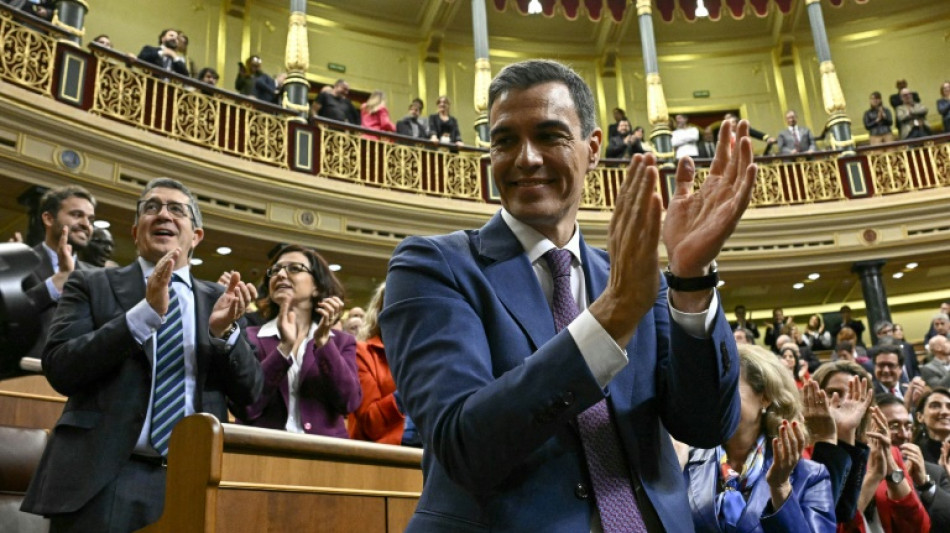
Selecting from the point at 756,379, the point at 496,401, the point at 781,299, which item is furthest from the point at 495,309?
the point at 781,299

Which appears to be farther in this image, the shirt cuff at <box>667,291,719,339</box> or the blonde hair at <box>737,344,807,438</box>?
the blonde hair at <box>737,344,807,438</box>

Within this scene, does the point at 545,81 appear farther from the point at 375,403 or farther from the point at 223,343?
the point at 375,403

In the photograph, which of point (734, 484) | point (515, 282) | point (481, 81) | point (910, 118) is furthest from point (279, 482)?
point (910, 118)

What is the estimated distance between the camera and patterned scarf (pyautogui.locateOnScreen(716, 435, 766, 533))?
2.02m

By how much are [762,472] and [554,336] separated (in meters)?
1.26

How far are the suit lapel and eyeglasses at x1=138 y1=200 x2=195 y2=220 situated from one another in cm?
128

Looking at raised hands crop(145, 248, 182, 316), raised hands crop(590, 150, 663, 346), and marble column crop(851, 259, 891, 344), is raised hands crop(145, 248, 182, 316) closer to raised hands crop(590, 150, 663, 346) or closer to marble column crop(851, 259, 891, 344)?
raised hands crop(590, 150, 663, 346)

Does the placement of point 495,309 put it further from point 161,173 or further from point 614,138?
point 614,138

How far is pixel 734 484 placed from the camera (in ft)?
6.89

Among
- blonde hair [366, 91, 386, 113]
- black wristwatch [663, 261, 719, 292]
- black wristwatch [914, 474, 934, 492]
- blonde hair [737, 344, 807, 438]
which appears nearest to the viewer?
black wristwatch [663, 261, 719, 292]

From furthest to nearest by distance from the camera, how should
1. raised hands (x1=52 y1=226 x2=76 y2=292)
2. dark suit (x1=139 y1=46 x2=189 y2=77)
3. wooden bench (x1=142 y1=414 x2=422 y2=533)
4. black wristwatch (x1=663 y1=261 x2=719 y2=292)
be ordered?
dark suit (x1=139 y1=46 x2=189 y2=77) → raised hands (x1=52 y1=226 x2=76 y2=292) → wooden bench (x1=142 y1=414 x2=422 y2=533) → black wristwatch (x1=663 y1=261 x2=719 y2=292)

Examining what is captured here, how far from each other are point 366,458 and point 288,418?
2.30 feet

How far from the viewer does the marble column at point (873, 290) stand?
991cm

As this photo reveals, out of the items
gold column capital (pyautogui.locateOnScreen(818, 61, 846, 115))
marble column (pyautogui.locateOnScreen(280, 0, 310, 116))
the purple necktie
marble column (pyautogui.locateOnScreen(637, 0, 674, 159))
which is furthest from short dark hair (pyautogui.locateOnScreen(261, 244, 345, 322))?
gold column capital (pyautogui.locateOnScreen(818, 61, 846, 115))
